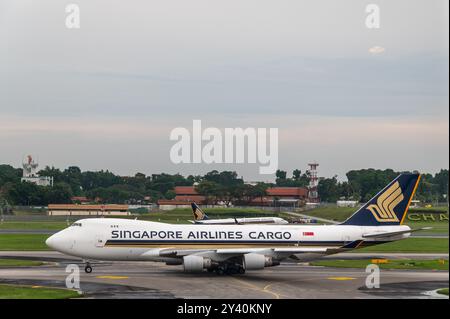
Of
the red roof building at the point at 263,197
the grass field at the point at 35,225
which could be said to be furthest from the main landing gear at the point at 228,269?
the red roof building at the point at 263,197

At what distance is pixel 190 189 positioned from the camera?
145250 mm

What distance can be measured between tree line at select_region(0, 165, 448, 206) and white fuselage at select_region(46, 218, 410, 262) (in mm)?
64307

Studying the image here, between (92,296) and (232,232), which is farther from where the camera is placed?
(232,232)

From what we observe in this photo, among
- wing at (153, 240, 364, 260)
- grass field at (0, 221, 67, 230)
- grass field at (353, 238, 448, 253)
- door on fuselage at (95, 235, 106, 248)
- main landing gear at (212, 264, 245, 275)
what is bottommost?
grass field at (353, 238, 448, 253)

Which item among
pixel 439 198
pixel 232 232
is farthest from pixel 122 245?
pixel 439 198

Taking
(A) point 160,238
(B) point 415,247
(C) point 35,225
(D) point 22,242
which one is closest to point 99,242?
(A) point 160,238

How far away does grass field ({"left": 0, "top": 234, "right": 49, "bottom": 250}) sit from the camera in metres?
75.9

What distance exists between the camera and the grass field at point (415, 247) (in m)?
80.0

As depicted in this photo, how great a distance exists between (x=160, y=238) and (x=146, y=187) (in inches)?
5046

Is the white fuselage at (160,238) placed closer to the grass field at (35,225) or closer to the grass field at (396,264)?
the grass field at (396,264)

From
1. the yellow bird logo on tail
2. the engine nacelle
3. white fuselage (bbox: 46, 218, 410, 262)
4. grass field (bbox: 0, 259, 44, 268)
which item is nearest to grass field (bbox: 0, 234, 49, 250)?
grass field (bbox: 0, 259, 44, 268)

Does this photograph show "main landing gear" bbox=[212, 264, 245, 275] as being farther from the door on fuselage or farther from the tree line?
the tree line
